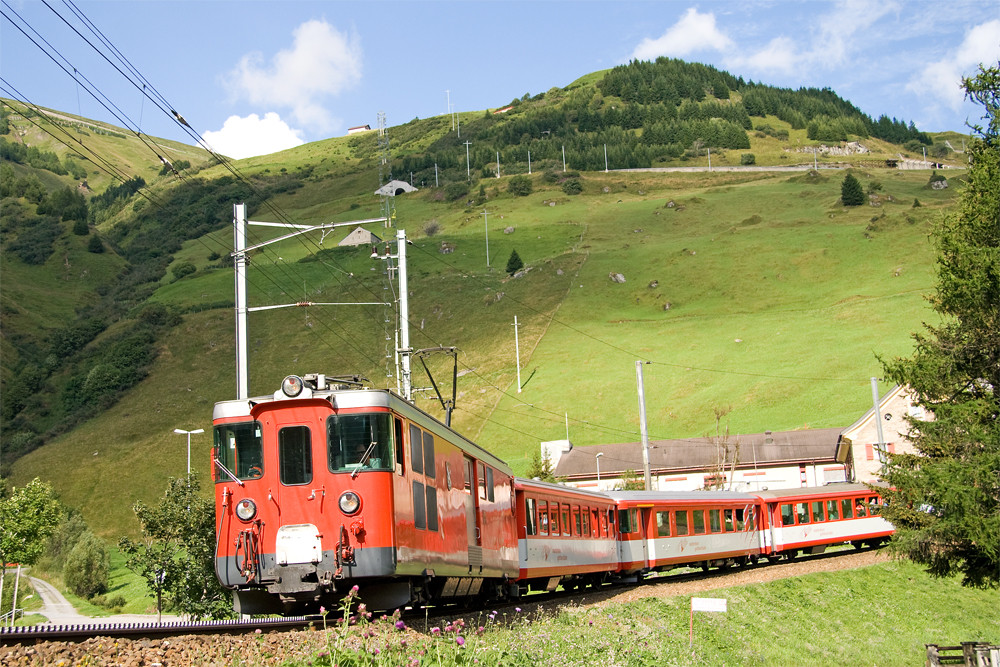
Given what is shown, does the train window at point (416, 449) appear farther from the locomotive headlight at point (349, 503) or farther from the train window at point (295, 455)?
the train window at point (295, 455)

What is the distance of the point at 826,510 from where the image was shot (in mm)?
44188

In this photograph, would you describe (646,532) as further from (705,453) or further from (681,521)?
(705,453)

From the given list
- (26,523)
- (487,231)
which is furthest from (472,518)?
(487,231)

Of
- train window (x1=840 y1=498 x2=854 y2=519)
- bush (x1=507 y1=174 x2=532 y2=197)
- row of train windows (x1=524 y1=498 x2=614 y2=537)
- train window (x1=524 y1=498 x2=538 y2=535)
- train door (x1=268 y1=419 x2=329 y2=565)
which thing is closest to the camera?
train door (x1=268 y1=419 x2=329 y2=565)

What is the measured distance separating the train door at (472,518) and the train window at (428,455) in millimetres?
2438

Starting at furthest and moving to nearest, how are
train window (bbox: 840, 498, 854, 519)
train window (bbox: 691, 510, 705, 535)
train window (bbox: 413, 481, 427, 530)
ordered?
train window (bbox: 840, 498, 854, 519) < train window (bbox: 691, 510, 705, 535) < train window (bbox: 413, 481, 427, 530)

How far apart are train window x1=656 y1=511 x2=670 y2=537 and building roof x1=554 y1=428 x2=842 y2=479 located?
36.2m

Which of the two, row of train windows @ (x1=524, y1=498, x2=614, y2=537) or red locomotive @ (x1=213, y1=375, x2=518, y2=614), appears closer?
red locomotive @ (x1=213, y1=375, x2=518, y2=614)

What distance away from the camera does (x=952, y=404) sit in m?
29.0

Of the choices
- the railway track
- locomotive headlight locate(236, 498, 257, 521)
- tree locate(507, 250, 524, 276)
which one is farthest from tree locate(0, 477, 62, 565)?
tree locate(507, 250, 524, 276)

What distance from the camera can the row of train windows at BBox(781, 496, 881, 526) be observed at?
42.2 metres

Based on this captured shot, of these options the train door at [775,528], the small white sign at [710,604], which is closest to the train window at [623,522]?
the train door at [775,528]

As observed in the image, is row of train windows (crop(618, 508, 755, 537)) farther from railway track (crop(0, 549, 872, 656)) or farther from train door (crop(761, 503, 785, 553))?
railway track (crop(0, 549, 872, 656))

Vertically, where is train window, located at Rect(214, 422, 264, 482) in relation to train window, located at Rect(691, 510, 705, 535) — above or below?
above
